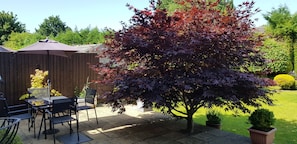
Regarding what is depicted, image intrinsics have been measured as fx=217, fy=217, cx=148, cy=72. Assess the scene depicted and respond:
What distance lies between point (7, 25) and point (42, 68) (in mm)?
22756

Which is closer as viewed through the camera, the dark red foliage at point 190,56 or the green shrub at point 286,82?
the dark red foliage at point 190,56

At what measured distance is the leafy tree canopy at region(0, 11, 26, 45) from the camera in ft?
80.6

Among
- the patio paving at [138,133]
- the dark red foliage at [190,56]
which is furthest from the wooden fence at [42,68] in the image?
the dark red foliage at [190,56]

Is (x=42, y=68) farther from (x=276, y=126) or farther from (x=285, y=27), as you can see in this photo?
(x=285, y=27)

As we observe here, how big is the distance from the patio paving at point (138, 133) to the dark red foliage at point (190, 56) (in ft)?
2.17

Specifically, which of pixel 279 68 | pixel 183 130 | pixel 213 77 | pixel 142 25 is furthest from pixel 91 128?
pixel 279 68

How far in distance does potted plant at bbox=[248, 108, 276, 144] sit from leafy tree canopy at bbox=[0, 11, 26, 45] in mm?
26903

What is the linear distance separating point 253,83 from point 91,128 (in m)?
3.44

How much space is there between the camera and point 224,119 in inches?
249

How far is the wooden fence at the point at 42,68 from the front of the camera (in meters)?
6.03

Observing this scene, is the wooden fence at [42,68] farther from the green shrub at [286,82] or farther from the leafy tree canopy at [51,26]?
the leafy tree canopy at [51,26]

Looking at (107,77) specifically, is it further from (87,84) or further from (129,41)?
(87,84)

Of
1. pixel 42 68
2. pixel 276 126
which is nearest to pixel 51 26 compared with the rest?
pixel 42 68

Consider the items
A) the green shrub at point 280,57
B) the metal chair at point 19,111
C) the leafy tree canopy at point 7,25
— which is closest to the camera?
the metal chair at point 19,111
